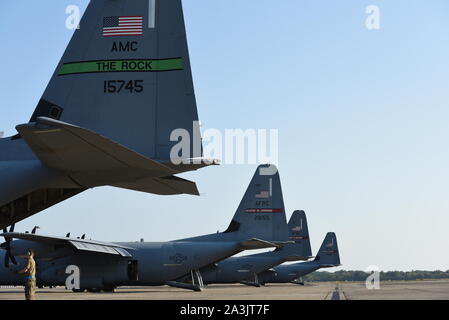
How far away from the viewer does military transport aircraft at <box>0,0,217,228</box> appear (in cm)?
1011

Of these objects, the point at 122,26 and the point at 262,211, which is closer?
the point at 122,26

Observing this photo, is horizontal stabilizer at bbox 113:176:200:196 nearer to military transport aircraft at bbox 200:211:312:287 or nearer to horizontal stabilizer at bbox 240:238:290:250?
horizontal stabilizer at bbox 240:238:290:250

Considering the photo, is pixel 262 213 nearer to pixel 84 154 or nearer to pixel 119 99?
pixel 119 99

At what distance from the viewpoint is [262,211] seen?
36844 millimetres

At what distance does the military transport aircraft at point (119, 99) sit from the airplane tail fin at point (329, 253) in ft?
176

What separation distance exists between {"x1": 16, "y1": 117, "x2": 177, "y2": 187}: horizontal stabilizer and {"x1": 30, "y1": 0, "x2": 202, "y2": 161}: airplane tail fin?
34.4 inches

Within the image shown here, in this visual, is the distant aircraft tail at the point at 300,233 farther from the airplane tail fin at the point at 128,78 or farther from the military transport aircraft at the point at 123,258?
the airplane tail fin at the point at 128,78

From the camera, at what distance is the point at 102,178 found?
993 cm

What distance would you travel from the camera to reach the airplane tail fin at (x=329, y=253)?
62750mm

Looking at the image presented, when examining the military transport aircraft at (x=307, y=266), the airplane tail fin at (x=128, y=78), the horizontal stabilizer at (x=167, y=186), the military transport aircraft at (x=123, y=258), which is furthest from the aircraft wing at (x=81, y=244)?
the military transport aircraft at (x=307, y=266)

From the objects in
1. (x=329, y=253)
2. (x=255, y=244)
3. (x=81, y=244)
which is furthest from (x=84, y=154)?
(x=329, y=253)

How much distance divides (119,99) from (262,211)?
26.7 m
